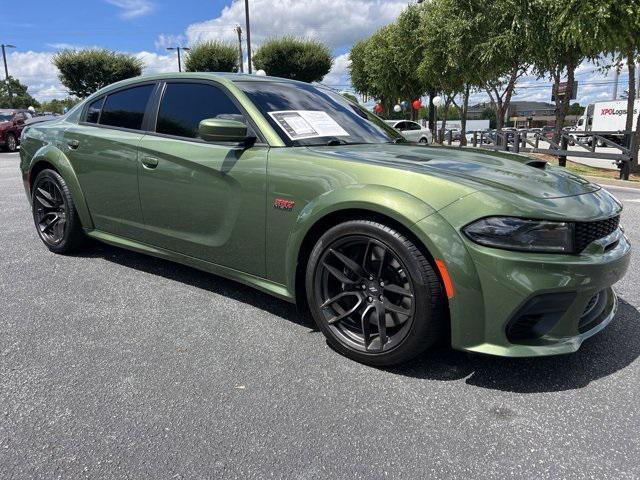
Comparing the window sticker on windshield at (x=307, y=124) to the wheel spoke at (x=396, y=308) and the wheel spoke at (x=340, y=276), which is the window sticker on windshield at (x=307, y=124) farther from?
the wheel spoke at (x=396, y=308)

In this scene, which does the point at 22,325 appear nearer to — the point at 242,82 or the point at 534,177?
the point at 242,82

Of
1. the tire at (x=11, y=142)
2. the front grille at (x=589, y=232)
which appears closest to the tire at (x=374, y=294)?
the front grille at (x=589, y=232)

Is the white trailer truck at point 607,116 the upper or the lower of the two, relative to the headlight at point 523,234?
upper

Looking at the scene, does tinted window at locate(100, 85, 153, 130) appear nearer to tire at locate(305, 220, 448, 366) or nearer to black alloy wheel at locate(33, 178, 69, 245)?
black alloy wheel at locate(33, 178, 69, 245)

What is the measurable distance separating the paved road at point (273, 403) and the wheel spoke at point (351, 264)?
18.7 inches

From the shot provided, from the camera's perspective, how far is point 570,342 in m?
2.30

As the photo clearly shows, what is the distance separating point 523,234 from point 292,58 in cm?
3678

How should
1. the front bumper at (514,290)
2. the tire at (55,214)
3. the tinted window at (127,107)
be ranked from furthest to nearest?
the tire at (55,214) < the tinted window at (127,107) < the front bumper at (514,290)

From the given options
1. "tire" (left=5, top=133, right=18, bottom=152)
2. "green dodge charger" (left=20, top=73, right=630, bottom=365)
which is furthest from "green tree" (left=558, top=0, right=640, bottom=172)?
"tire" (left=5, top=133, right=18, bottom=152)

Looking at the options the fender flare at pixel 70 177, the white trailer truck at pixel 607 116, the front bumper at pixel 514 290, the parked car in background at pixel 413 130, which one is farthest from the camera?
the white trailer truck at pixel 607 116

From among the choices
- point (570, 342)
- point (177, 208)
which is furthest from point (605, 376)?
point (177, 208)

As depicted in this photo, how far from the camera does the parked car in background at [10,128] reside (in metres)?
19.0

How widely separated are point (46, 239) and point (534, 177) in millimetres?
4123

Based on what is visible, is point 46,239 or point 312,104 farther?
point 46,239
